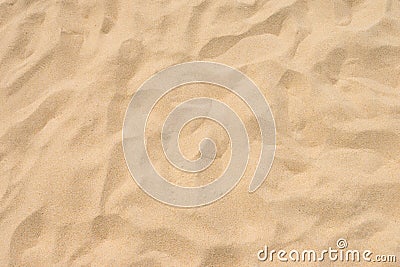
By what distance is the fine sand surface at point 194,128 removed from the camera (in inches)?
66.4

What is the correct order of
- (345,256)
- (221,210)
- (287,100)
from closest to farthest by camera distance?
(345,256), (221,210), (287,100)

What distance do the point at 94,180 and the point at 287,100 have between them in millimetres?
852

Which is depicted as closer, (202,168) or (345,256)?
(345,256)

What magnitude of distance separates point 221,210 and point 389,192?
2.04ft

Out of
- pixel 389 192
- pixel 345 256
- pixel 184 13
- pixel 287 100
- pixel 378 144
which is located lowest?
pixel 345 256

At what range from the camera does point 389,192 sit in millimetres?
1697

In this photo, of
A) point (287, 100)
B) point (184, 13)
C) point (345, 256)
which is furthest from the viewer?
point (184, 13)

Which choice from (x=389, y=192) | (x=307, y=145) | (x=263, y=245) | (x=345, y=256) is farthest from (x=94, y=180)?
(x=389, y=192)

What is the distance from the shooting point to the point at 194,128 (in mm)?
1909

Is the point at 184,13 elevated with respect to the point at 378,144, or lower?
elevated

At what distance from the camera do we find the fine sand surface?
169 cm

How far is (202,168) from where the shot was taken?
5.98 feet

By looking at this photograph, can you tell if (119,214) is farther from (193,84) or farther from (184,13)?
(184,13)

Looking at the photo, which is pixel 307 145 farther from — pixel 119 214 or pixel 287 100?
pixel 119 214
